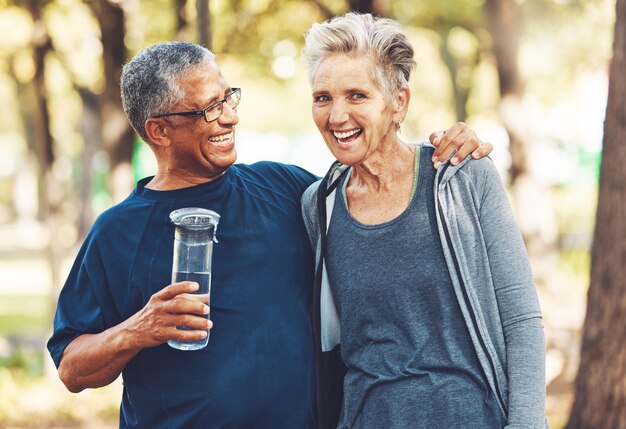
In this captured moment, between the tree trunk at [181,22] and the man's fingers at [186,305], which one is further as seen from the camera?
the tree trunk at [181,22]

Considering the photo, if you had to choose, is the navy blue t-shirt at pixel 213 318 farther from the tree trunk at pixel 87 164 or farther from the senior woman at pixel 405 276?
the tree trunk at pixel 87 164

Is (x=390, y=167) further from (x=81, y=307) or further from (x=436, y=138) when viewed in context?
(x=81, y=307)

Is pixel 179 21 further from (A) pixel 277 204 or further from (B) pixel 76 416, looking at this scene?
(A) pixel 277 204

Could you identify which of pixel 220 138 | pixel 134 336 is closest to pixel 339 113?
pixel 220 138

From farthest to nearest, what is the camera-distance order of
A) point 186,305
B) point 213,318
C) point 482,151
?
point 213,318
point 482,151
point 186,305

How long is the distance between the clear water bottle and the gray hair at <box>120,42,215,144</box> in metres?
0.45

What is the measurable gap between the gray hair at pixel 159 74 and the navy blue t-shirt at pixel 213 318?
1.01 feet

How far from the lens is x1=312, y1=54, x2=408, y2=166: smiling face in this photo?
2.97 meters

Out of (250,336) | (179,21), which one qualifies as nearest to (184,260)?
(250,336)

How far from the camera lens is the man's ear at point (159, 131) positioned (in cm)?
322

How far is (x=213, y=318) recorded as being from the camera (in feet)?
10.0

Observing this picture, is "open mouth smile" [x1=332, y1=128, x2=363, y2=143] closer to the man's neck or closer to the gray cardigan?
the gray cardigan

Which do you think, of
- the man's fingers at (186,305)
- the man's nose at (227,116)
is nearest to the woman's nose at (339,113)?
the man's nose at (227,116)

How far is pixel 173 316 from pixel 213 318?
0.31 m
